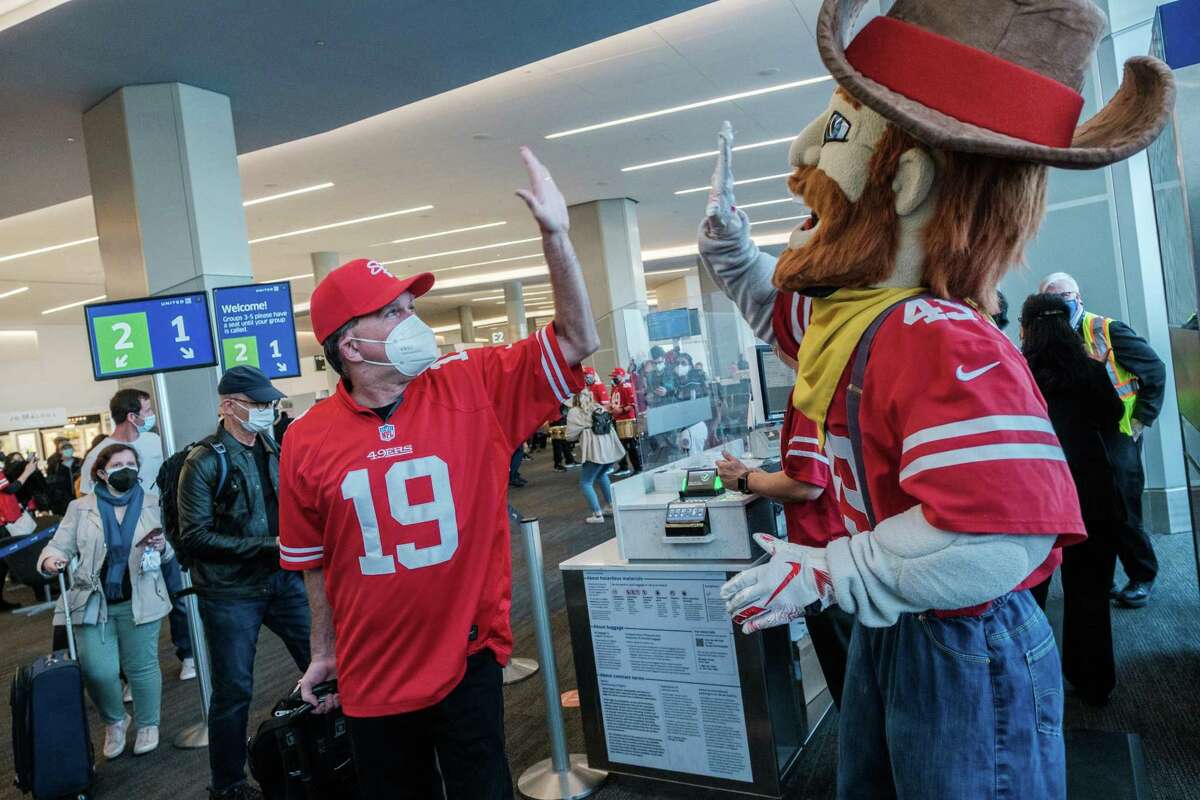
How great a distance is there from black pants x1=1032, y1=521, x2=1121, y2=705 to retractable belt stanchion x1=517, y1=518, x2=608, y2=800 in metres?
1.92

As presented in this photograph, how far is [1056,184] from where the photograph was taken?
5523mm

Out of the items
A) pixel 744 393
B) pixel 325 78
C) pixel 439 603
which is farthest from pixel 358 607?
pixel 325 78

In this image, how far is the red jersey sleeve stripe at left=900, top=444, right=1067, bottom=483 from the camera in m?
1.04

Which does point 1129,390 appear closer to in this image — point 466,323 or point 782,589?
point 782,589

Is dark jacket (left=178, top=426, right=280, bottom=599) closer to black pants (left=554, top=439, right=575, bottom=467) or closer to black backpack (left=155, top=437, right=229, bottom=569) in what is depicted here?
black backpack (left=155, top=437, right=229, bottom=569)

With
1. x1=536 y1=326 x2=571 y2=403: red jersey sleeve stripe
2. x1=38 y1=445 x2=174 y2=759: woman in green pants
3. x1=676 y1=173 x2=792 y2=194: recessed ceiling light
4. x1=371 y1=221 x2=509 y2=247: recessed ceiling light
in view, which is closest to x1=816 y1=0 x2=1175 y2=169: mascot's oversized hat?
x1=536 y1=326 x2=571 y2=403: red jersey sleeve stripe

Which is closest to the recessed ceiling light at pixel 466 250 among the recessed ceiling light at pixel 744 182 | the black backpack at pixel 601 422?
the recessed ceiling light at pixel 744 182

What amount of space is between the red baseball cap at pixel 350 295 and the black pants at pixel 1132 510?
320 centimetres

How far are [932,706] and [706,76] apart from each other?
7673 millimetres

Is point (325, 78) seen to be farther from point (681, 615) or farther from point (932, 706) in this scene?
point (932, 706)

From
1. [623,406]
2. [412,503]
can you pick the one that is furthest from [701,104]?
[412,503]

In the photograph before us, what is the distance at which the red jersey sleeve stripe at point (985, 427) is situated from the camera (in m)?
1.05

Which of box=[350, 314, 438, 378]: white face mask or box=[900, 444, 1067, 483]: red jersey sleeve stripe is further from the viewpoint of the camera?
box=[350, 314, 438, 378]: white face mask

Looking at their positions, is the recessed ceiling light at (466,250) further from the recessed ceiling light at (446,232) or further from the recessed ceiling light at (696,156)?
the recessed ceiling light at (696,156)
